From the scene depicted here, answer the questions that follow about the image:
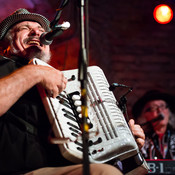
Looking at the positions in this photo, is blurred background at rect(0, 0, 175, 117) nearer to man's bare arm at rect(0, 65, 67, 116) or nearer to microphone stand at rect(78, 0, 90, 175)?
man's bare arm at rect(0, 65, 67, 116)

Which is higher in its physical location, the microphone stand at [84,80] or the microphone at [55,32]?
the microphone at [55,32]

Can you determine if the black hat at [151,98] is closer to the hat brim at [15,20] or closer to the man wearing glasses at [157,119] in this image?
the man wearing glasses at [157,119]

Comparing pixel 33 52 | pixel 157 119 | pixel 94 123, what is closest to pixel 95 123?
pixel 94 123

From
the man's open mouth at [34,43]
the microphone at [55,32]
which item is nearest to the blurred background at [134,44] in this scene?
the man's open mouth at [34,43]

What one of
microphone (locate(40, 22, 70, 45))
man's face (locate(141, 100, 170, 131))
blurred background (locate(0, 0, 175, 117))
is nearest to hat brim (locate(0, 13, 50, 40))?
microphone (locate(40, 22, 70, 45))

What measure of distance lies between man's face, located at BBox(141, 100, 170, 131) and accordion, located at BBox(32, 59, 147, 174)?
2238 mm

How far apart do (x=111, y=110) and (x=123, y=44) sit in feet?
9.53

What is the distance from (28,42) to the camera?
2.16 meters

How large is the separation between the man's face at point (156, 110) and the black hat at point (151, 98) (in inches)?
2.0

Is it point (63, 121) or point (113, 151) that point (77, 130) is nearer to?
point (63, 121)

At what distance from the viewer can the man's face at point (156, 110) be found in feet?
13.3

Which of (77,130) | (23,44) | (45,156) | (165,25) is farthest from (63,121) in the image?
(165,25)

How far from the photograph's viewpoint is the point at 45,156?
1.60 meters

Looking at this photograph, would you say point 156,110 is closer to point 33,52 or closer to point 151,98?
point 151,98
